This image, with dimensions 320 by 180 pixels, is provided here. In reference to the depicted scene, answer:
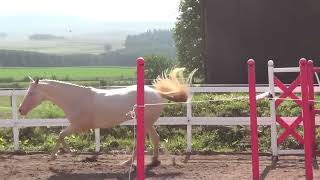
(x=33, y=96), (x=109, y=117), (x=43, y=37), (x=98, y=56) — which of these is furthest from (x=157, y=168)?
(x=43, y=37)

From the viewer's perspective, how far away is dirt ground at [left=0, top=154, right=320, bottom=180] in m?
9.05

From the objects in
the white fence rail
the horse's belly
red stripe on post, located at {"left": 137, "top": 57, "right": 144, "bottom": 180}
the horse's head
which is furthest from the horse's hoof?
red stripe on post, located at {"left": 137, "top": 57, "right": 144, "bottom": 180}

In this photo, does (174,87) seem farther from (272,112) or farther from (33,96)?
(33,96)

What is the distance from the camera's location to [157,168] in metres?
9.69

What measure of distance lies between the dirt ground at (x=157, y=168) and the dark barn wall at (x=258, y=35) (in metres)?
8.75

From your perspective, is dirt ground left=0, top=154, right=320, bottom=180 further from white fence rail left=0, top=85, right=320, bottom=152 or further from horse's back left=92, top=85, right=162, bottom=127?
horse's back left=92, top=85, right=162, bottom=127

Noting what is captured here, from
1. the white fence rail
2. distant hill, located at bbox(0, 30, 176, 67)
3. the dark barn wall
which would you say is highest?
distant hill, located at bbox(0, 30, 176, 67)

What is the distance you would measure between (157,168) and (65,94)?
6.81 feet

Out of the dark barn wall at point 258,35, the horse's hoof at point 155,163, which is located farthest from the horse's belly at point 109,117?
the dark barn wall at point 258,35

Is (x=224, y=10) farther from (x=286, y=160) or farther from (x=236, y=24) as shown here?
(x=286, y=160)

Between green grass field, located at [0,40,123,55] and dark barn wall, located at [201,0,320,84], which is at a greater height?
green grass field, located at [0,40,123,55]

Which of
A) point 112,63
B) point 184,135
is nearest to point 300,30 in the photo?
point 184,135

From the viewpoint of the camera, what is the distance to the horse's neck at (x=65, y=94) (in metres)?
10.1

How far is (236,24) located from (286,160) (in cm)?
980
